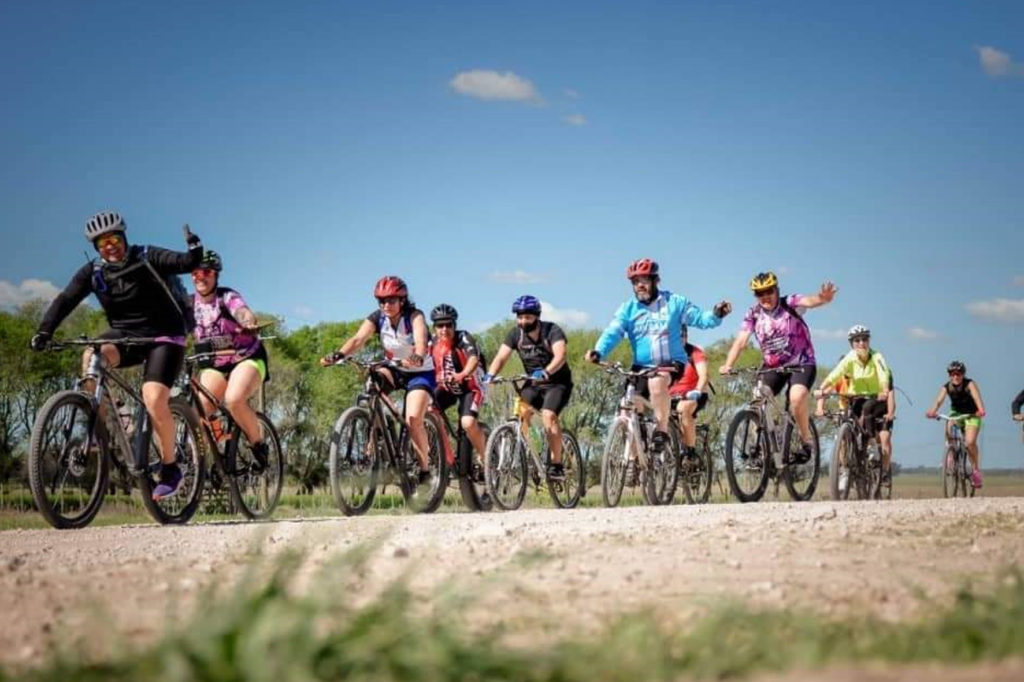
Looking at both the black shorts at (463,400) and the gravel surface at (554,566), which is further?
the black shorts at (463,400)

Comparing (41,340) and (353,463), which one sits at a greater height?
(41,340)

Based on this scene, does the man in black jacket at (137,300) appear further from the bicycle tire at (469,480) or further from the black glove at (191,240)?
the bicycle tire at (469,480)

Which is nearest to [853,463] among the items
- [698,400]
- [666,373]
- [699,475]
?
[699,475]

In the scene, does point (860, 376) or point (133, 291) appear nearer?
point (133, 291)

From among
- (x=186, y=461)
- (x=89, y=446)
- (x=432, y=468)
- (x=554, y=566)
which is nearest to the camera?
(x=554, y=566)

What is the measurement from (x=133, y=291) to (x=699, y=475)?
7.43m

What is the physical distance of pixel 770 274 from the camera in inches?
595

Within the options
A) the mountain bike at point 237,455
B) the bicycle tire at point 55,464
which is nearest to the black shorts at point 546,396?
the mountain bike at point 237,455

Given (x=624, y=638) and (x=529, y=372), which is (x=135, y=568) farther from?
(x=529, y=372)

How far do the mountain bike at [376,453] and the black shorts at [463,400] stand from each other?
356mm

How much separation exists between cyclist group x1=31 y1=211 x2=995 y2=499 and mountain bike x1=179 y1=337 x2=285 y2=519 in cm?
14

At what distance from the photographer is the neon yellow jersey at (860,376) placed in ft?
59.5

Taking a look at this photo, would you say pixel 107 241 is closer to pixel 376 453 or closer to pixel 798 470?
pixel 376 453

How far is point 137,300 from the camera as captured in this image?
10586 millimetres
